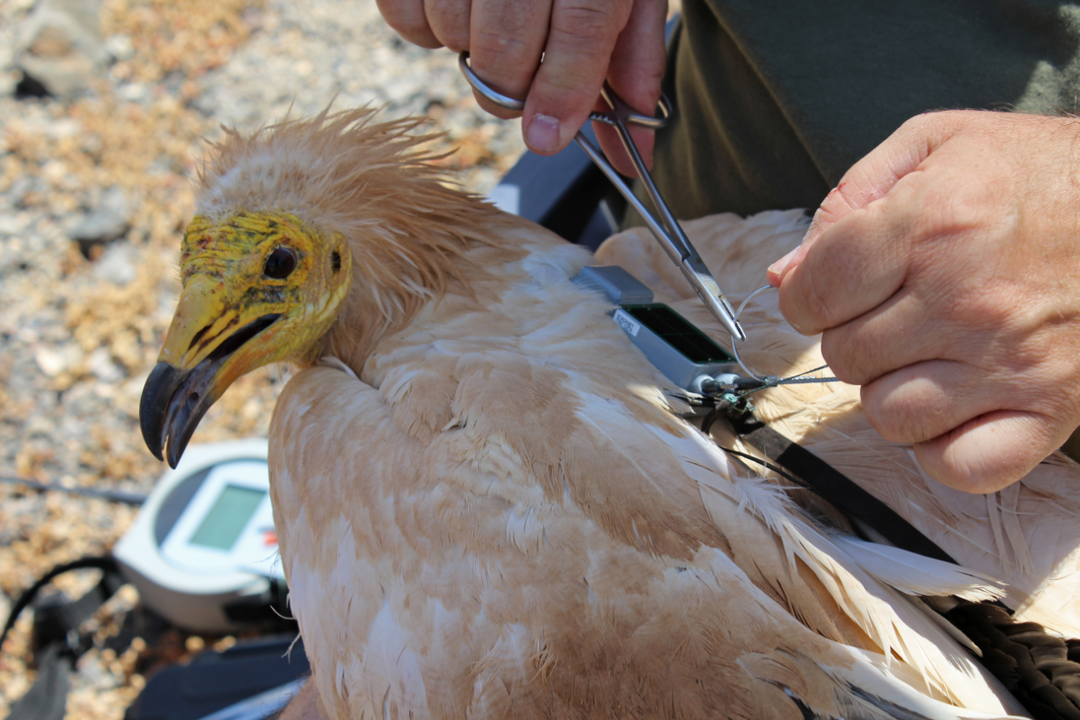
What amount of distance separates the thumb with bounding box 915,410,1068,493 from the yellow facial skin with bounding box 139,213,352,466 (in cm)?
105

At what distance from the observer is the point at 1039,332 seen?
0.79 meters

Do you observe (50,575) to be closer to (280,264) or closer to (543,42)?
(280,264)

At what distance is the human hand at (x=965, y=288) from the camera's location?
2.58ft

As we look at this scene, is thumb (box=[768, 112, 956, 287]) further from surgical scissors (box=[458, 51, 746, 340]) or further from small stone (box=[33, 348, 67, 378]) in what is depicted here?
small stone (box=[33, 348, 67, 378])

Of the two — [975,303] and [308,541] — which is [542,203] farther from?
[975,303]

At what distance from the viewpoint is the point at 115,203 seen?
3.78 m

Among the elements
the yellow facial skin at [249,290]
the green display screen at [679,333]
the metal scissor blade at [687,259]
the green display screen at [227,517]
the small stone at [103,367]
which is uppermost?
the metal scissor blade at [687,259]

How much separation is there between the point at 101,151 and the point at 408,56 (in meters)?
1.87

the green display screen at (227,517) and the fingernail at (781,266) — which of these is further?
the green display screen at (227,517)

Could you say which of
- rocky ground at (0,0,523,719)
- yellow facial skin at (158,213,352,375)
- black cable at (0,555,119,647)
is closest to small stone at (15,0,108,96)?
rocky ground at (0,0,523,719)

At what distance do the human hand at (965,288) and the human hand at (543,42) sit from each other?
0.56 metres

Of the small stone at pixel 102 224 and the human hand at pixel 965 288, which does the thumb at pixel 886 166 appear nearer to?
the human hand at pixel 965 288

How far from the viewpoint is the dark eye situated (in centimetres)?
123

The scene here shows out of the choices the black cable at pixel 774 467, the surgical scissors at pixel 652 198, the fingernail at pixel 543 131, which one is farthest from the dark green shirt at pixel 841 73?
the black cable at pixel 774 467
